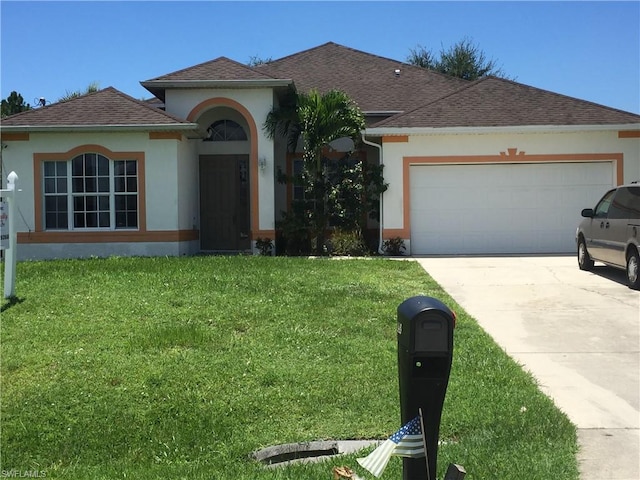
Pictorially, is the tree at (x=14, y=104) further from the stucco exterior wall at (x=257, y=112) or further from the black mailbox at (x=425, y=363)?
the black mailbox at (x=425, y=363)

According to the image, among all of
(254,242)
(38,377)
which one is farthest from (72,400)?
(254,242)

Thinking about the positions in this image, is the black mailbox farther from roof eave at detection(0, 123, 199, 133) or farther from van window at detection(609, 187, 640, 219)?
roof eave at detection(0, 123, 199, 133)

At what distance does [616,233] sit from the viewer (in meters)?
11.3

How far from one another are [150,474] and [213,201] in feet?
47.3

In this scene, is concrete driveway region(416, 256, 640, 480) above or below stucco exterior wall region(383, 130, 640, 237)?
below

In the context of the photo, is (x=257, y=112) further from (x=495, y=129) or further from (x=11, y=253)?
(x=11, y=253)

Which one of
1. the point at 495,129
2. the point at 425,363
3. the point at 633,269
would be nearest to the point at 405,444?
the point at 425,363

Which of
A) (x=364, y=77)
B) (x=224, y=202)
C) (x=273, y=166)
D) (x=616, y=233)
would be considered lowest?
(x=616, y=233)

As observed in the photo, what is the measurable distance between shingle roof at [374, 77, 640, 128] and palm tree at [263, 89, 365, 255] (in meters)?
0.92

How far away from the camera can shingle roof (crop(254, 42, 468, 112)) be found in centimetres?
1973

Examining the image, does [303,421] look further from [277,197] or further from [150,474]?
[277,197]

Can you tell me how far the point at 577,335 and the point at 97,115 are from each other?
42.8ft

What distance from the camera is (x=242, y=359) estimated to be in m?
6.68

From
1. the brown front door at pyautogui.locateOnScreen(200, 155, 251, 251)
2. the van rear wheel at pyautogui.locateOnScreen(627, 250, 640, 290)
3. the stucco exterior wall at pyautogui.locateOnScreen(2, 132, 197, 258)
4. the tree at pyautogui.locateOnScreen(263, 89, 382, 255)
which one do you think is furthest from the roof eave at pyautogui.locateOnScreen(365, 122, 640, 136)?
the van rear wheel at pyautogui.locateOnScreen(627, 250, 640, 290)
